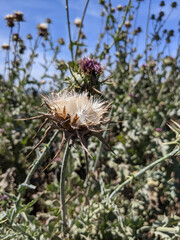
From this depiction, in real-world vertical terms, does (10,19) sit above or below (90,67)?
above

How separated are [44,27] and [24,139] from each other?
10.8ft

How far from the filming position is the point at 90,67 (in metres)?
2.46

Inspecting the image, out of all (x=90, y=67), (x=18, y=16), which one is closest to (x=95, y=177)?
(x=90, y=67)

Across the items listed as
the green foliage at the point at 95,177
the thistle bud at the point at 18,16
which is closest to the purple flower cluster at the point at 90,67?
the green foliage at the point at 95,177

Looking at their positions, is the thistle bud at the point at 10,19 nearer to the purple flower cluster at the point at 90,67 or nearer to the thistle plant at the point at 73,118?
the purple flower cluster at the point at 90,67

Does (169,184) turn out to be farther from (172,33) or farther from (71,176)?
(172,33)

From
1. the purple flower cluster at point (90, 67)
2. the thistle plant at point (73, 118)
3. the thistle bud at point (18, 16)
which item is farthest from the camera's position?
the thistle bud at point (18, 16)

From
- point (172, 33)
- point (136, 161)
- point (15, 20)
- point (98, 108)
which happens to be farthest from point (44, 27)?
point (98, 108)

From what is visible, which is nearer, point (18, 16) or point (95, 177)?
point (95, 177)

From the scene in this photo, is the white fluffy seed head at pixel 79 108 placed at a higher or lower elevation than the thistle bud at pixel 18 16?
lower

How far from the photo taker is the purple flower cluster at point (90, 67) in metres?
2.43

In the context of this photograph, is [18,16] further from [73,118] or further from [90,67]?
[73,118]

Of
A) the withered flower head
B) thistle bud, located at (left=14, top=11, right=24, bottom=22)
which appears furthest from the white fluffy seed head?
thistle bud, located at (left=14, top=11, right=24, bottom=22)

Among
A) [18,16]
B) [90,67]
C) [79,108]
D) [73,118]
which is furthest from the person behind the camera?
[18,16]
